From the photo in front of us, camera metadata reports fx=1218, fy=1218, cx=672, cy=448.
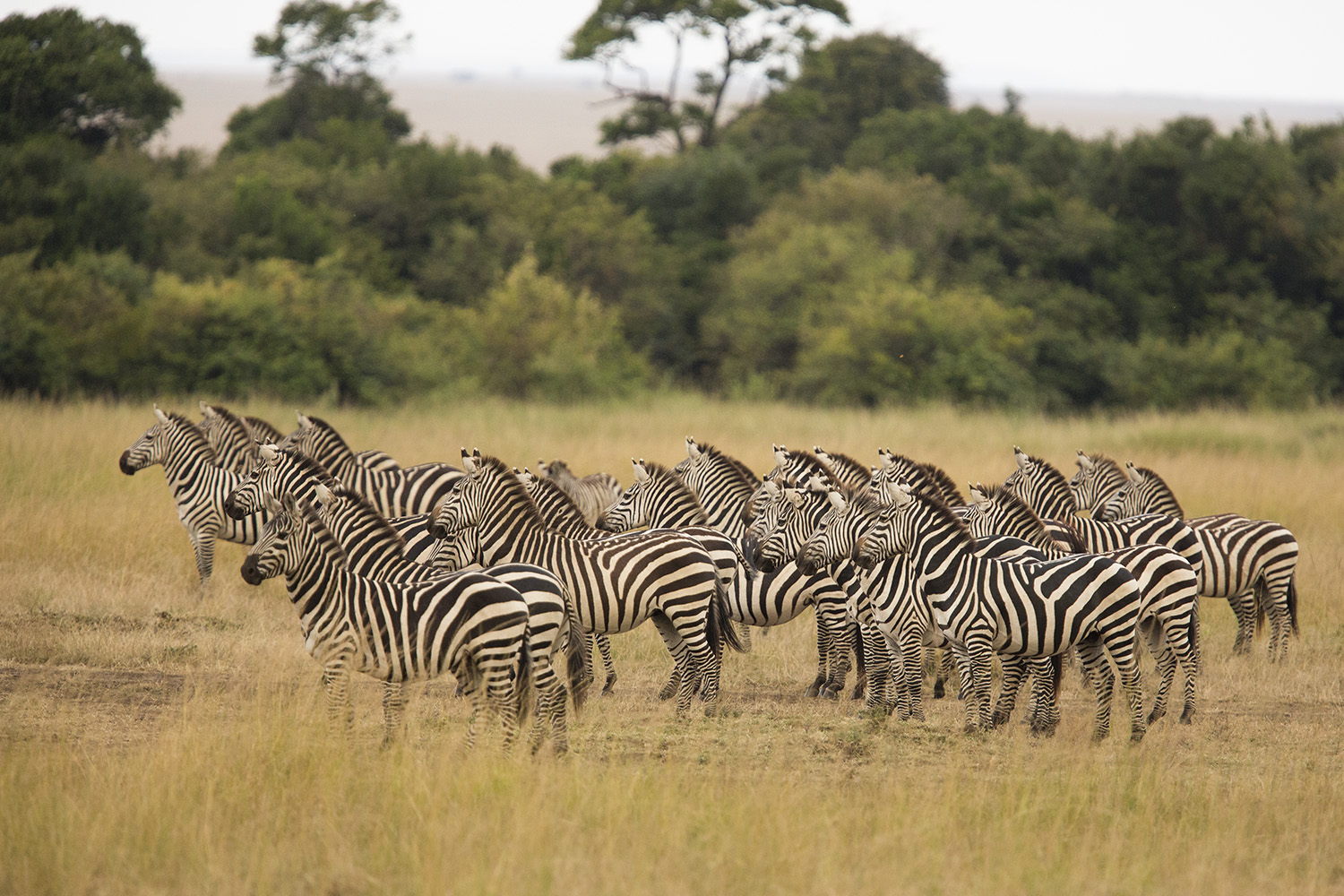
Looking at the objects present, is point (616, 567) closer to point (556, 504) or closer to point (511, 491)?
point (511, 491)

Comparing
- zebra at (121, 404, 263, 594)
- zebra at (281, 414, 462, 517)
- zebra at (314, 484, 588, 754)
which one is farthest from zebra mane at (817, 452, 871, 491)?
zebra at (121, 404, 263, 594)

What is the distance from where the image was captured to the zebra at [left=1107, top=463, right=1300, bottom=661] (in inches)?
386

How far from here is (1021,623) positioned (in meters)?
7.43

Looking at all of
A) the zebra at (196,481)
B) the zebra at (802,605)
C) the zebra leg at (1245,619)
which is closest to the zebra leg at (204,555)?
the zebra at (196,481)

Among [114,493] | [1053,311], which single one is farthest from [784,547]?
[1053,311]

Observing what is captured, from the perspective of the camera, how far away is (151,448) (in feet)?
38.5

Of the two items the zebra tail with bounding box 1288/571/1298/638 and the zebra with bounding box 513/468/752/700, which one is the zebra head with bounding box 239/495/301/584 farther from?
the zebra tail with bounding box 1288/571/1298/638

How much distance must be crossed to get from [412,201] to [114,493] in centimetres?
2255

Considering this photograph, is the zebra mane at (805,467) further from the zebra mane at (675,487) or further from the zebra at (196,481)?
the zebra at (196,481)

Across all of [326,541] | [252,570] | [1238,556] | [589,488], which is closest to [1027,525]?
[1238,556]

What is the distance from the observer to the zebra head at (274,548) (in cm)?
670

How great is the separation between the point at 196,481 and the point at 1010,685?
7552 millimetres

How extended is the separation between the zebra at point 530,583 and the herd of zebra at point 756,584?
0.5 inches

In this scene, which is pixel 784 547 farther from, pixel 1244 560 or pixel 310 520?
pixel 1244 560
